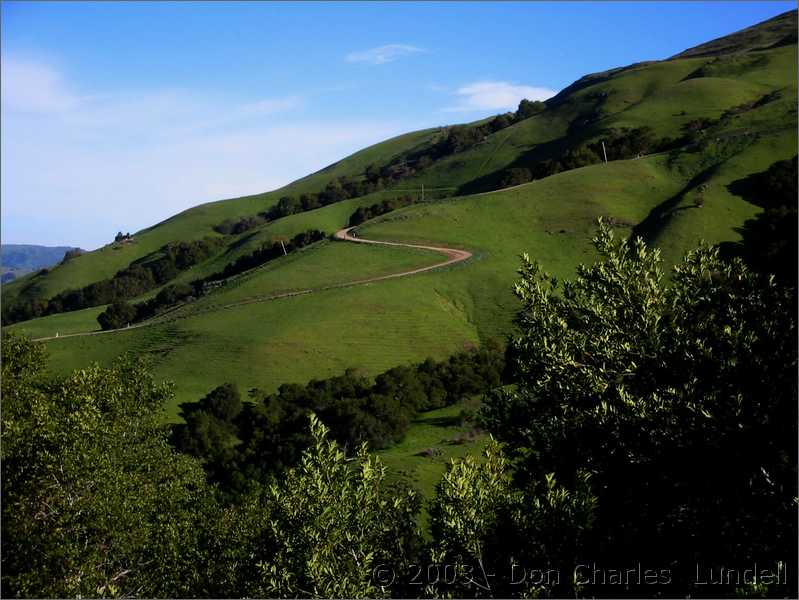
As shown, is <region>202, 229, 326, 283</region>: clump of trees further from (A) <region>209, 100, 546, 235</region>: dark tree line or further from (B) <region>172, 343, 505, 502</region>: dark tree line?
(B) <region>172, 343, 505, 502</region>: dark tree line

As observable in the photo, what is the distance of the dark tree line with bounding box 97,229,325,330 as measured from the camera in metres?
89.4

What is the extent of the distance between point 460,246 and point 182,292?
44450 millimetres

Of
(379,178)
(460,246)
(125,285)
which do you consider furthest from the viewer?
(379,178)

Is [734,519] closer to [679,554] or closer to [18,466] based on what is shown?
[679,554]

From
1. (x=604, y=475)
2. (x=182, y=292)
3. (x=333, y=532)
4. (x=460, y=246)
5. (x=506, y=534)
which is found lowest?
(x=506, y=534)

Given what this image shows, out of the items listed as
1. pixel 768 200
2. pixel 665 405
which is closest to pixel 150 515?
pixel 665 405

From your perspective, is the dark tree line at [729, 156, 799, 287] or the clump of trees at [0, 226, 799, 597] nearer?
the clump of trees at [0, 226, 799, 597]

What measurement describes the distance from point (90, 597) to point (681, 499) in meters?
14.0

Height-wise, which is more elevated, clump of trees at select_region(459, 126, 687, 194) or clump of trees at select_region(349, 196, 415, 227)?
clump of trees at select_region(459, 126, 687, 194)

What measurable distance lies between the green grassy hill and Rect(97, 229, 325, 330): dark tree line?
5.24m

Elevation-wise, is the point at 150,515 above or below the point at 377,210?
below

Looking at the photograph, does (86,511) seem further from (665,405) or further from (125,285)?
(125,285)

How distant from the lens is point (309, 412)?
1734 inches

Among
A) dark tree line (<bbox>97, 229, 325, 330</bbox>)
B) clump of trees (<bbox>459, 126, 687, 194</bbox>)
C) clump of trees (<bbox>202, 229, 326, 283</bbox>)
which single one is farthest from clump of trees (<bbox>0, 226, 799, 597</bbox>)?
clump of trees (<bbox>459, 126, 687, 194</bbox>)
